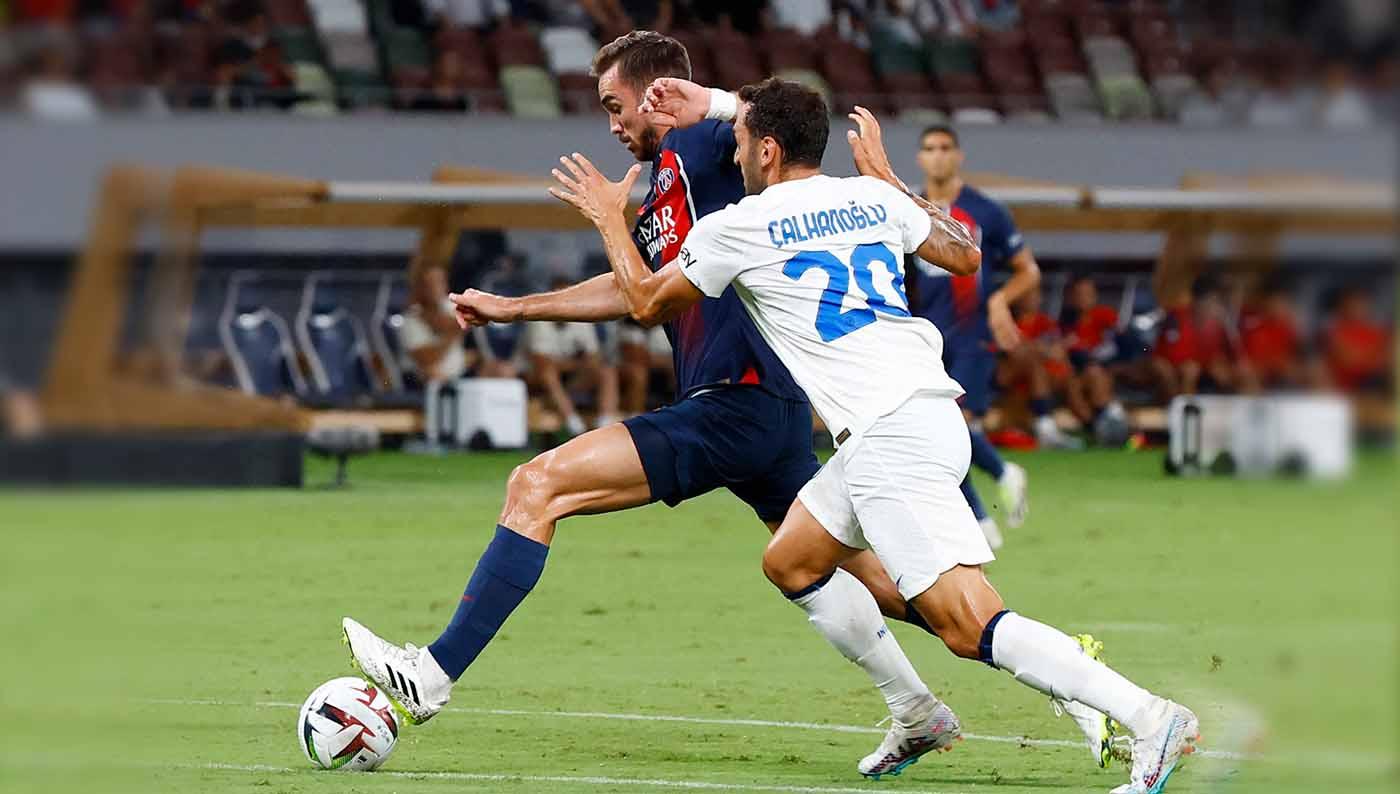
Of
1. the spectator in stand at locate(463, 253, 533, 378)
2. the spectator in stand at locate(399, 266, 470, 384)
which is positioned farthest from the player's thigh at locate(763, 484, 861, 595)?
the spectator in stand at locate(463, 253, 533, 378)

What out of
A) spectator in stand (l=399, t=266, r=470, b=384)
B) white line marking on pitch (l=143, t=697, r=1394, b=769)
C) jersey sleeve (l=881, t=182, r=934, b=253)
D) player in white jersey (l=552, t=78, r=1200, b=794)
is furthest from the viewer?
spectator in stand (l=399, t=266, r=470, b=384)

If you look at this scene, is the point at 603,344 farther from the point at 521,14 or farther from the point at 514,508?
the point at 514,508

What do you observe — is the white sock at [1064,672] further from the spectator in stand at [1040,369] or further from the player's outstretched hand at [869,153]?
the spectator in stand at [1040,369]

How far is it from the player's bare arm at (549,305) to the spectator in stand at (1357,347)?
405 centimetres

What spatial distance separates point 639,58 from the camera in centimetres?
604

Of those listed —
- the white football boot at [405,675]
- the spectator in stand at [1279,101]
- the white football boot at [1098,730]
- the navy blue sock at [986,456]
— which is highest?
the spectator in stand at [1279,101]

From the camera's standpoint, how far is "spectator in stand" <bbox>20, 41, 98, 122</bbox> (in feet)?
7.58

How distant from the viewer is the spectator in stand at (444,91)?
22.1 m

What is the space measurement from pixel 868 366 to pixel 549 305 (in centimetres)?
105

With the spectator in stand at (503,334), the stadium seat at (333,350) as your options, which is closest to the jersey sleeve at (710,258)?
the spectator in stand at (503,334)

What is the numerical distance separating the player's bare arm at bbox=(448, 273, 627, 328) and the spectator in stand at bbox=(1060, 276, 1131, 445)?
51.6 feet

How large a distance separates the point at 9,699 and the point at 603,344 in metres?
17.6

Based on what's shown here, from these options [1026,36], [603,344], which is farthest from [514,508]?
[1026,36]

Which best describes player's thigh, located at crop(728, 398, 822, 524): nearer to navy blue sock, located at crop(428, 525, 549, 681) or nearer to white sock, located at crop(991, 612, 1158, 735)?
navy blue sock, located at crop(428, 525, 549, 681)
